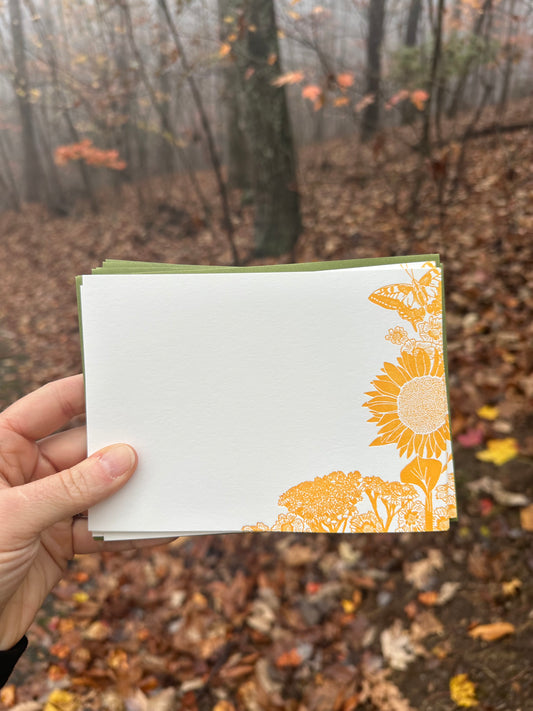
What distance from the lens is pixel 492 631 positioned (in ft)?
6.04

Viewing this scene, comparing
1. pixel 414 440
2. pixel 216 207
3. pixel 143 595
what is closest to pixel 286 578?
pixel 143 595

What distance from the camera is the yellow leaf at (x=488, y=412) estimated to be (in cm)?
265

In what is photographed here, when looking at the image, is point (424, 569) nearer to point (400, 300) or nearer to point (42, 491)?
point (400, 300)

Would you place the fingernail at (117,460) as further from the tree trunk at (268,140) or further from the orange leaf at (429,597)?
the tree trunk at (268,140)

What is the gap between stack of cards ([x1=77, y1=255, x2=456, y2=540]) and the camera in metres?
1.30

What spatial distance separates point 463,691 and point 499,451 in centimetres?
122

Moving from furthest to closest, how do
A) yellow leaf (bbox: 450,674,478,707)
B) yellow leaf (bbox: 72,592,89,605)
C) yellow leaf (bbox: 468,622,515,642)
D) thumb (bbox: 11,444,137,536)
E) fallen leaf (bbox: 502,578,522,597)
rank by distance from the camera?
1. yellow leaf (bbox: 72,592,89,605)
2. fallen leaf (bbox: 502,578,522,597)
3. yellow leaf (bbox: 468,622,515,642)
4. yellow leaf (bbox: 450,674,478,707)
5. thumb (bbox: 11,444,137,536)

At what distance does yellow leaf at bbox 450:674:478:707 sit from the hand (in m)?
1.44

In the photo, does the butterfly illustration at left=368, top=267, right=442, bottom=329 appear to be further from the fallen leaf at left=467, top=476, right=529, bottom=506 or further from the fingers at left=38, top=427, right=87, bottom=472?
the fallen leaf at left=467, top=476, right=529, bottom=506

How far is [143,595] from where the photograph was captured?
2.37m

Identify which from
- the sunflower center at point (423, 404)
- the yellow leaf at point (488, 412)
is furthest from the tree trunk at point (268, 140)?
the sunflower center at point (423, 404)

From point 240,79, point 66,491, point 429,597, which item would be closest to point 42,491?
point 66,491

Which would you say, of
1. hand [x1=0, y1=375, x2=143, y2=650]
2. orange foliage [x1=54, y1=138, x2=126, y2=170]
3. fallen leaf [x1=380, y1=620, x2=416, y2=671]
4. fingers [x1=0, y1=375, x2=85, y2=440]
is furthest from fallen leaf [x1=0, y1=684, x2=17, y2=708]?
orange foliage [x1=54, y1=138, x2=126, y2=170]

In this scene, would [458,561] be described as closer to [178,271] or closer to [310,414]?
[310,414]
